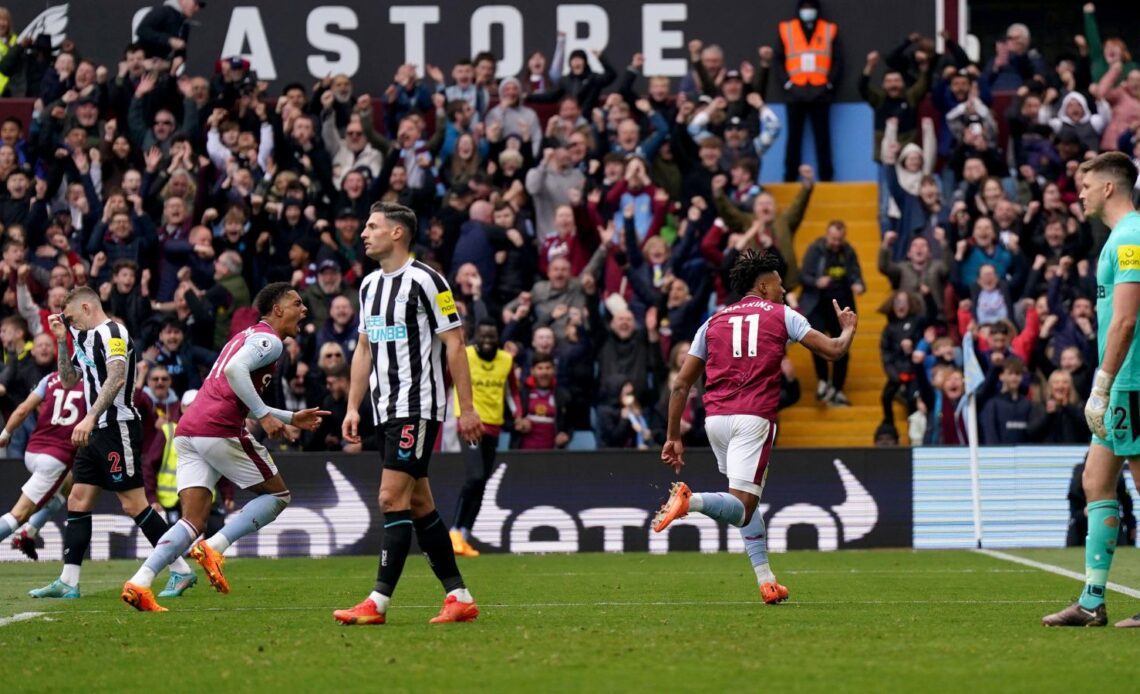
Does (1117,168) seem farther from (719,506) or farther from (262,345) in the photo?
(262,345)

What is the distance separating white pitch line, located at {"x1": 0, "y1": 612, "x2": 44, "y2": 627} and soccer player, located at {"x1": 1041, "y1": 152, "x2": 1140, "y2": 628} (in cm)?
600

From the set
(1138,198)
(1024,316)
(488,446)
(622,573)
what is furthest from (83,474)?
(1138,198)

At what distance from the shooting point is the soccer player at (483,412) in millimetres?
18078

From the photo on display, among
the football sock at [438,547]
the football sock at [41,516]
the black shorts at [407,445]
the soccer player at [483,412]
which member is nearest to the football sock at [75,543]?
the football sock at [41,516]

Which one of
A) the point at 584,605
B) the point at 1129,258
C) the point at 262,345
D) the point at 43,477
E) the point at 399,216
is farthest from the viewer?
the point at 43,477

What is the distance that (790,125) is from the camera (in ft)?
79.7

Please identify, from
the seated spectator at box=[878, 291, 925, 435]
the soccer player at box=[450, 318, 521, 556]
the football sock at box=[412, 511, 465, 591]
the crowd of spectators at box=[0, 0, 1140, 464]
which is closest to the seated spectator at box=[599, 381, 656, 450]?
the crowd of spectators at box=[0, 0, 1140, 464]

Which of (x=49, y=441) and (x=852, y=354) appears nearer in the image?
(x=49, y=441)

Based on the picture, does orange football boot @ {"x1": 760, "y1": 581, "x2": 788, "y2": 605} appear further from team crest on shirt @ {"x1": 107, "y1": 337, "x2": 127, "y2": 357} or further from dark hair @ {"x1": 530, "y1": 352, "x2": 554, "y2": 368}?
dark hair @ {"x1": 530, "y1": 352, "x2": 554, "y2": 368}

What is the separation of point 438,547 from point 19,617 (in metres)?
2.92

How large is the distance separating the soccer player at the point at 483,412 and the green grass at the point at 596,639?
12.4 ft

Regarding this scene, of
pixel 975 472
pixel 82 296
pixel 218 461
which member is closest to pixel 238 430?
pixel 218 461

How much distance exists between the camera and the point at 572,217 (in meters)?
21.1

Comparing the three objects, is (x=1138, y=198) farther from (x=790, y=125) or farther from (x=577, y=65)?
(x=577, y=65)
